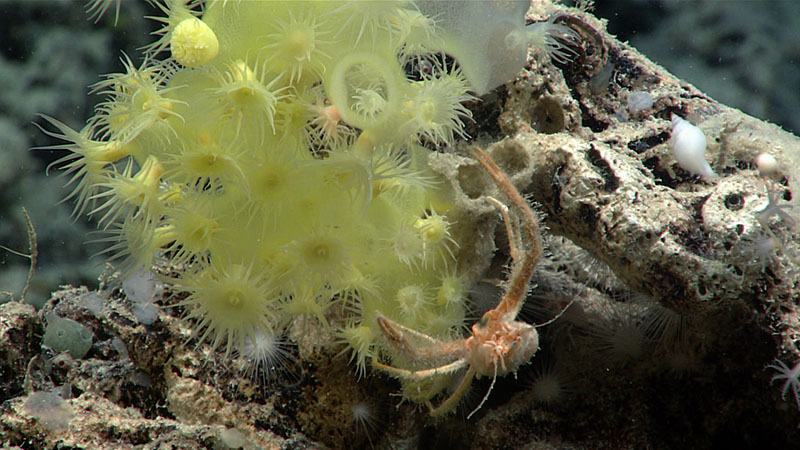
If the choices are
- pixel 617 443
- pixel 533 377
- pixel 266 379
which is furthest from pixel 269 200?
pixel 617 443

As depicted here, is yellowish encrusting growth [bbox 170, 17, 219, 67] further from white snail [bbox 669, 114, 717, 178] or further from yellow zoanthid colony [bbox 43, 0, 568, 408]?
white snail [bbox 669, 114, 717, 178]

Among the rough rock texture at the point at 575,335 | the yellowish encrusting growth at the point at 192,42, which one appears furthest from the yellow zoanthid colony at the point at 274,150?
the rough rock texture at the point at 575,335

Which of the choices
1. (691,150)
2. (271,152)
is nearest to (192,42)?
(271,152)

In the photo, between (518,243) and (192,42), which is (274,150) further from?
(518,243)

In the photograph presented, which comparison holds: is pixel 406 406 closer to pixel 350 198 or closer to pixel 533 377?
pixel 533 377

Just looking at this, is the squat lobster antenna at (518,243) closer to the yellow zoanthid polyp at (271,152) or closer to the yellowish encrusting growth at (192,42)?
the yellow zoanthid polyp at (271,152)

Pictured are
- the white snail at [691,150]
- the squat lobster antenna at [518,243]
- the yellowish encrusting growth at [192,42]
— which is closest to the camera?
the yellowish encrusting growth at [192,42]

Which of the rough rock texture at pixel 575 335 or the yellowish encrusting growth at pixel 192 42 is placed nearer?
the yellowish encrusting growth at pixel 192 42

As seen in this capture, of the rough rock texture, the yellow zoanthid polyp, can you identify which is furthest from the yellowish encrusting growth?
the rough rock texture
